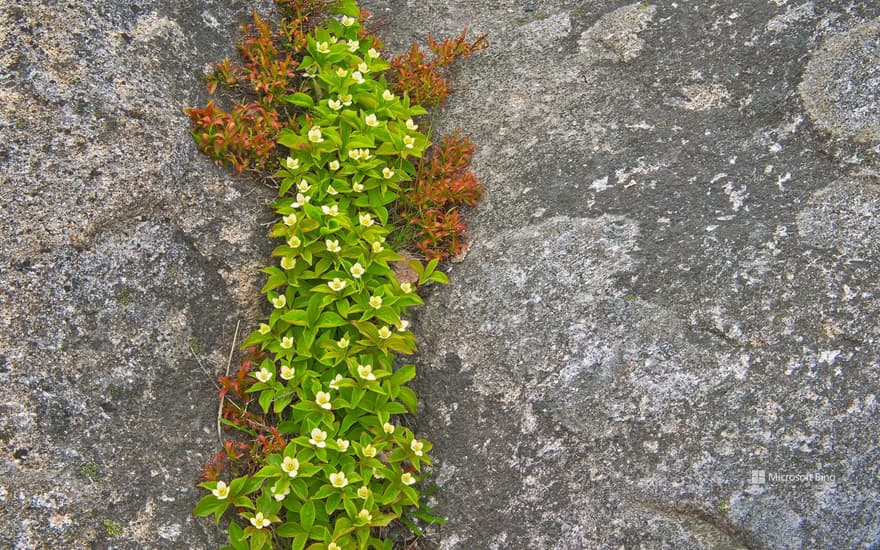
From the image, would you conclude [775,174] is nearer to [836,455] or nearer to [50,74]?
[836,455]

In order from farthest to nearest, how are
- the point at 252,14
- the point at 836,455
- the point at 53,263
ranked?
the point at 252,14
the point at 53,263
the point at 836,455

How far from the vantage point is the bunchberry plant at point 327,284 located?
313 centimetres

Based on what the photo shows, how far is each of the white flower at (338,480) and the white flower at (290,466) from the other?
0.16m

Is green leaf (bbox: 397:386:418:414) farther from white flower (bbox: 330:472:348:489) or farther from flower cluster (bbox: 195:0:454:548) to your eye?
white flower (bbox: 330:472:348:489)

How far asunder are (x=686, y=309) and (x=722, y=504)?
0.84m

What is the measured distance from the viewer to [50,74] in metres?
3.27

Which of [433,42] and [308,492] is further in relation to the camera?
[433,42]

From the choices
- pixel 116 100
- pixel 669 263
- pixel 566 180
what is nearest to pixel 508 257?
pixel 566 180

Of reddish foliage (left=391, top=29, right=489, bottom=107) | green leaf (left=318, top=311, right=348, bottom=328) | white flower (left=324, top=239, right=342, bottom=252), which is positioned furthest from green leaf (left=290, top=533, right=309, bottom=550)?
reddish foliage (left=391, top=29, right=489, bottom=107)

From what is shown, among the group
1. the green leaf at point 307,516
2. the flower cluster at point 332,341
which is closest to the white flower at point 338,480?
the flower cluster at point 332,341

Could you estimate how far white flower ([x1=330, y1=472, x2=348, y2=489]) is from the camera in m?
3.09

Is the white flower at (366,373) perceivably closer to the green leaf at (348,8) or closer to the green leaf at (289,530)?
the green leaf at (289,530)

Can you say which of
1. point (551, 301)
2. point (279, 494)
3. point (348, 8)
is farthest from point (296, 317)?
point (348, 8)

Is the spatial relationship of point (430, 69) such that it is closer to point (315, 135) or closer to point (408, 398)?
point (315, 135)
